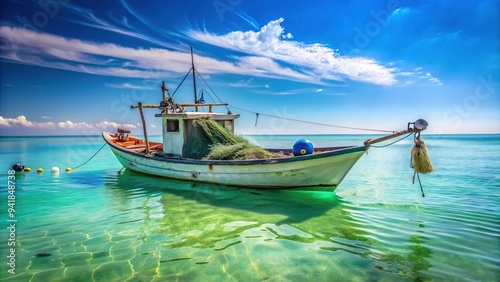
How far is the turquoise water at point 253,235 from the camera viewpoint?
3.88 meters

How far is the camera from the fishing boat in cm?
765

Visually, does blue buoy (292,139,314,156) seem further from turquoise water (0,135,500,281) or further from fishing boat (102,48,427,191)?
turquoise water (0,135,500,281)

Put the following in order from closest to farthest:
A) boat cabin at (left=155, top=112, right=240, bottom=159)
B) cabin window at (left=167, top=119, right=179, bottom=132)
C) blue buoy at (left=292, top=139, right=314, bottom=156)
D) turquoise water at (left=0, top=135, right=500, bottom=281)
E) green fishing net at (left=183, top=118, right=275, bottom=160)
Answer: turquoise water at (left=0, top=135, right=500, bottom=281), blue buoy at (left=292, top=139, right=314, bottom=156), green fishing net at (left=183, top=118, right=275, bottom=160), boat cabin at (left=155, top=112, right=240, bottom=159), cabin window at (left=167, top=119, right=179, bottom=132)

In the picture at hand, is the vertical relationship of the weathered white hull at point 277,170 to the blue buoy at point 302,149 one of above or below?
below

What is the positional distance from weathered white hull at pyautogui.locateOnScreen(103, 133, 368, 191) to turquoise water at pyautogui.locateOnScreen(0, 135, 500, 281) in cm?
39

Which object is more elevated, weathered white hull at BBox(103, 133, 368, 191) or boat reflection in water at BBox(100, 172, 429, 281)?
weathered white hull at BBox(103, 133, 368, 191)

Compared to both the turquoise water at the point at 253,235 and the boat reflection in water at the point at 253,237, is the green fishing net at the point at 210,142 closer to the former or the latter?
the turquoise water at the point at 253,235

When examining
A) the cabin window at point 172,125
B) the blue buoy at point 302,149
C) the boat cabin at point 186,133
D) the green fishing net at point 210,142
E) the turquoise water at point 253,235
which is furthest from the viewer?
the cabin window at point 172,125

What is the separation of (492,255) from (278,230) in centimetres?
363

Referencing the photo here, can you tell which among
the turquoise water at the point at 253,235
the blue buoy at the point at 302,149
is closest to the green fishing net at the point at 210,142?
the turquoise water at the point at 253,235

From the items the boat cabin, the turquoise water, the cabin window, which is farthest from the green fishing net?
the turquoise water

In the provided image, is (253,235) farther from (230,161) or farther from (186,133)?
(186,133)

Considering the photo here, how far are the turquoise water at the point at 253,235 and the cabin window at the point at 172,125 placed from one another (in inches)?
119

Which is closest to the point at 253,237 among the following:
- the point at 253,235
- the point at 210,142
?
the point at 253,235
